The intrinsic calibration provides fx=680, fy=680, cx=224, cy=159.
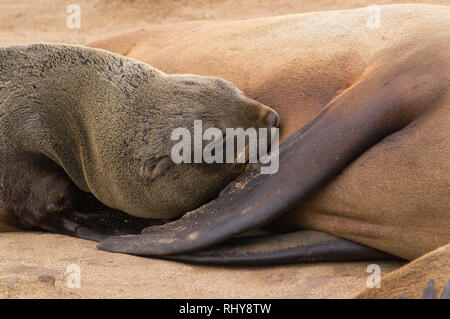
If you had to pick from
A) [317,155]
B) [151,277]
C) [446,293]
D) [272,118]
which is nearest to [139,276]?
[151,277]

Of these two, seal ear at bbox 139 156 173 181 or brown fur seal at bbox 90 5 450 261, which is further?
seal ear at bbox 139 156 173 181

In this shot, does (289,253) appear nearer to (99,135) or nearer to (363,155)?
(363,155)

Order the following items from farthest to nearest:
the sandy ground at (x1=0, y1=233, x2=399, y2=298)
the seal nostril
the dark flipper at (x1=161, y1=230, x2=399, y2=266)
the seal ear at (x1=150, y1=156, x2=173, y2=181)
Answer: the seal nostril < the seal ear at (x1=150, y1=156, x2=173, y2=181) < the dark flipper at (x1=161, y1=230, x2=399, y2=266) < the sandy ground at (x1=0, y1=233, x2=399, y2=298)

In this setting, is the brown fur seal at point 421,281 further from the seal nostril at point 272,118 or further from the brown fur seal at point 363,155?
the seal nostril at point 272,118

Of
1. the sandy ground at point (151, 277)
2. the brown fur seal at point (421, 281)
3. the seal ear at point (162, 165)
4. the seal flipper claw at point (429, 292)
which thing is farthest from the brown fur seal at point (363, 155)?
the seal flipper claw at point (429, 292)

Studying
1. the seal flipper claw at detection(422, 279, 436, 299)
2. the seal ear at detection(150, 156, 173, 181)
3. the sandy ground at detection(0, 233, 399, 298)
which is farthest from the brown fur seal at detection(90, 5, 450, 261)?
the seal flipper claw at detection(422, 279, 436, 299)

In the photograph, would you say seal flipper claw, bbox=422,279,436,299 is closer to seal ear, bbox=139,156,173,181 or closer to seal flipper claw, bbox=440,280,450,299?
seal flipper claw, bbox=440,280,450,299

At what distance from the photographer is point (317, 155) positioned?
11.2ft

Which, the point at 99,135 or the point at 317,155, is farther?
the point at 99,135

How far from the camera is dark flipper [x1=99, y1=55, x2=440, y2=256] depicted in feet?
11.1

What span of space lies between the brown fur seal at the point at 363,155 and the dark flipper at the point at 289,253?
50mm

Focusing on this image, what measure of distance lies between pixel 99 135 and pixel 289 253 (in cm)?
122

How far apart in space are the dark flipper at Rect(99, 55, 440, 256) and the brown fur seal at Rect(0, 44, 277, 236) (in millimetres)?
259
